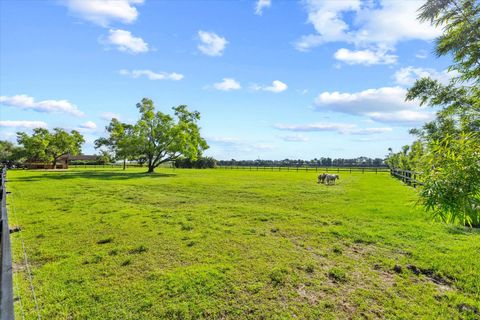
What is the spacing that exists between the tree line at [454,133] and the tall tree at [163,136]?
27.2 meters

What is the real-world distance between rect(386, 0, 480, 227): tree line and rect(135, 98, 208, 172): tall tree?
27.2 meters

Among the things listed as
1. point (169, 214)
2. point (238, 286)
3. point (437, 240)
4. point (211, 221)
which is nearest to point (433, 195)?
point (238, 286)

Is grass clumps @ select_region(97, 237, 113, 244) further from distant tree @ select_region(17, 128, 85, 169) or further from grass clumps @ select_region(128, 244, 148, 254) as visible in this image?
distant tree @ select_region(17, 128, 85, 169)

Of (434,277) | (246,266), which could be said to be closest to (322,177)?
(434,277)

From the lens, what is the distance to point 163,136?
35000 mm

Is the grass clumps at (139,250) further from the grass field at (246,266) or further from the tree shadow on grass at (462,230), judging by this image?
the tree shadow on grass at (462,230)

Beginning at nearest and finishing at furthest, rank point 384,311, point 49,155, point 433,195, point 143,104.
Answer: point 433,195, point 384,311, point 143,104, point 49,155

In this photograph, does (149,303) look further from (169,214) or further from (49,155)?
(49,155)

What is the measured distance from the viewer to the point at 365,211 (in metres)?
10.4

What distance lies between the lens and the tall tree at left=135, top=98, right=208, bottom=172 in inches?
1361

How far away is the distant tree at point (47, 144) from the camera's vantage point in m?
51.8

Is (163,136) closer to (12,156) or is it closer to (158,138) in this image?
(158,138)

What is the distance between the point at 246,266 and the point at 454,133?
5828mm

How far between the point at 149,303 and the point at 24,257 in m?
3.70
